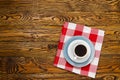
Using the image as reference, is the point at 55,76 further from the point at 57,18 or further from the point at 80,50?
the point at 57,18

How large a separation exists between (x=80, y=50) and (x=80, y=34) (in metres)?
0.13

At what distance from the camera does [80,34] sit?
1343mm

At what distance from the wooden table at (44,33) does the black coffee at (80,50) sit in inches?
5.9

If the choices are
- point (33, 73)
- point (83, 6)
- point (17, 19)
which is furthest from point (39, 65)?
point (83, 6)

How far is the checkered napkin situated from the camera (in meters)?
1.30

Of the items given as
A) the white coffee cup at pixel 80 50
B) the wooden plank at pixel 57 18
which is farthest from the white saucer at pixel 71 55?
the wooden plank at pixel 57 18

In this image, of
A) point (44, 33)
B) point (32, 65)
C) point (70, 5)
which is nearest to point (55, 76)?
point (32, 65)

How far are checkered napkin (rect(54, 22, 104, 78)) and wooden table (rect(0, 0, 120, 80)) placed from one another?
0.03 meters

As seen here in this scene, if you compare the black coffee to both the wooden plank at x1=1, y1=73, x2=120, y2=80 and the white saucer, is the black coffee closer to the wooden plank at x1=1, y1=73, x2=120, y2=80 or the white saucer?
the white saucer

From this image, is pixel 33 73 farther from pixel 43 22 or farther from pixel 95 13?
pixel 95 13

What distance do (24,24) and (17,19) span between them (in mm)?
56

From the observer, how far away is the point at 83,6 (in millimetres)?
1419

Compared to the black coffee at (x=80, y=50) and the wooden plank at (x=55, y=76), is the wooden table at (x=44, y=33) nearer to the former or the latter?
the wooden plank at (x=55, y=76)

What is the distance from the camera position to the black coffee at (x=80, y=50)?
125cm
